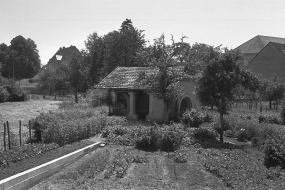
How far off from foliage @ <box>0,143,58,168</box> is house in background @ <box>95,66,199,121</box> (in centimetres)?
1205

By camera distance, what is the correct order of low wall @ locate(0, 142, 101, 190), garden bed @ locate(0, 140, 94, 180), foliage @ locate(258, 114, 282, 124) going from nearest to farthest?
low wall @ locate(0, 142, 101, 190), garden bed @ locate(0, 140, 94, 180), foliage @ locate(258, 114, 282, 124)

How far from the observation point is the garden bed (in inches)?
318

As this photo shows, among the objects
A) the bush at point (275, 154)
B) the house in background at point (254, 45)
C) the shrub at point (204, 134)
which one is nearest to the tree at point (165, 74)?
the shrub at point (204, 134)

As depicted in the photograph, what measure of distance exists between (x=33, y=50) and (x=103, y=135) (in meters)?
70.8

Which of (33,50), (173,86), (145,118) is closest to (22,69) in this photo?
(33,50)

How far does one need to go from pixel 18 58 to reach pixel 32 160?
232 feet

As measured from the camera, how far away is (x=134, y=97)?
2312 cm

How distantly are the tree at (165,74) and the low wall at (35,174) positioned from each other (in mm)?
9291

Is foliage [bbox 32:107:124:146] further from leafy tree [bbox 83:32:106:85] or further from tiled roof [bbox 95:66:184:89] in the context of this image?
leafy tree [bbox 83:32:106:85]

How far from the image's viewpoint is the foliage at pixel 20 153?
348 inches

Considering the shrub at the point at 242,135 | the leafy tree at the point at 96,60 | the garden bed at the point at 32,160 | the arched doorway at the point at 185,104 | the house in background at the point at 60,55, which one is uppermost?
the house in background at the point at 60,55

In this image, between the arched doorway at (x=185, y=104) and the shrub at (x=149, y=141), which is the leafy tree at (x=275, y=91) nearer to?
the arched doorway at (x=185, y=104)

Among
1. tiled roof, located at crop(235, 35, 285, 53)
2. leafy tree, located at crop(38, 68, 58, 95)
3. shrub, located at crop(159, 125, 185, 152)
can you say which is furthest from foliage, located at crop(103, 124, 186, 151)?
tiled roof, located at crop(235, 35, 285, 53)

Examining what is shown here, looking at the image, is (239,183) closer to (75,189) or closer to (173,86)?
(75,189)
